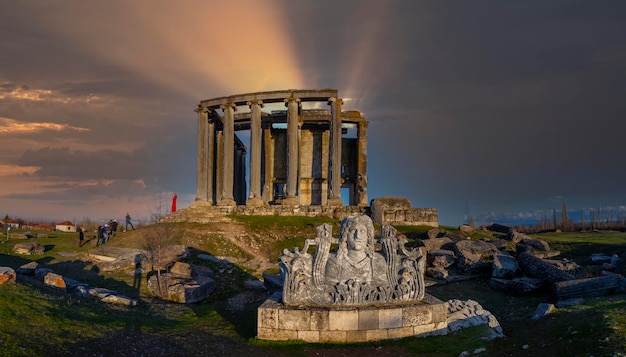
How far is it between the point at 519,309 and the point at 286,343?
30.0ft

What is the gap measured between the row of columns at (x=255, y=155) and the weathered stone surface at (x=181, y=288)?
18.0m

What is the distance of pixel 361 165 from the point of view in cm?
4347

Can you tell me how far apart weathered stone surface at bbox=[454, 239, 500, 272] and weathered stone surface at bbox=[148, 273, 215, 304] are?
11.0 m

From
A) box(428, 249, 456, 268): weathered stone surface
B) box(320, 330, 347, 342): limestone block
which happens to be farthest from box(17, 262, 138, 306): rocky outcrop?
box(428, 249, 456, 268): weathered stone surface

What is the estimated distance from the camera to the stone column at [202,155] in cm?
4147

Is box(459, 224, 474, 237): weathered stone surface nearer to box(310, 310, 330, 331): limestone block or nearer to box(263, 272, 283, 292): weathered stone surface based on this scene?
box(263, 272, 283, 292): weathered stone surface

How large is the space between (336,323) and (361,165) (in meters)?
32.1

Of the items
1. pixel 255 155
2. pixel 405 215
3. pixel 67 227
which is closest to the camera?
pixel 405 215

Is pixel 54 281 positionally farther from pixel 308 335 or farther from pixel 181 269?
pixel 308 335

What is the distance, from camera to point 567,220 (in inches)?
1734

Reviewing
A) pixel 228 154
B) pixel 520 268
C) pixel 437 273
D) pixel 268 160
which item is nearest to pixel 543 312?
pixel 437 273

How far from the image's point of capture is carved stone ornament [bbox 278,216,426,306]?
1246cm

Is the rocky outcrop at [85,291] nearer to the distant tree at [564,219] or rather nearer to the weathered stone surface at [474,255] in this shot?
the weathered stone surface at [474,255]

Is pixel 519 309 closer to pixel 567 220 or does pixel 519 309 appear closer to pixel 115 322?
pixel 115 322
